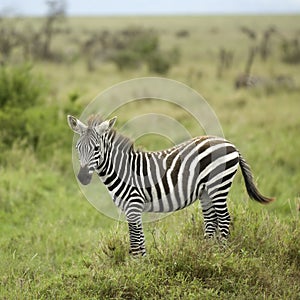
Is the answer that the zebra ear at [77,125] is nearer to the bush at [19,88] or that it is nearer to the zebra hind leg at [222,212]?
the zebra hind leg at [222,212]

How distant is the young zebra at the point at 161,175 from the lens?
4.41 metres

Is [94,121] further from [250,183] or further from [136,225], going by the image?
[250,183]

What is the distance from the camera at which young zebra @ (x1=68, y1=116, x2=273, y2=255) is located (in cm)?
441

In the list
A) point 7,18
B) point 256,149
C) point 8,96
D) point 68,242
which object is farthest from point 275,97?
point 7,18

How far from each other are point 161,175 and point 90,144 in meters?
0.77

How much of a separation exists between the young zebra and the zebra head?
12 cm

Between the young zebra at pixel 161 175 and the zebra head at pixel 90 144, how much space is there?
0.39 feet

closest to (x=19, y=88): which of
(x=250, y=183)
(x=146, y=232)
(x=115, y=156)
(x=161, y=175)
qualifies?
(x=146, y=232)

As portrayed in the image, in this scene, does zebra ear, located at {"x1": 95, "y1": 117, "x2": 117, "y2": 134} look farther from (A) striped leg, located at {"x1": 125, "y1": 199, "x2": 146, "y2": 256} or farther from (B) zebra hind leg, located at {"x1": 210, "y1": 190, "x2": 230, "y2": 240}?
(B) zebra hind leg, located at {"x1": 210, "y1": 190, "x2": 230, "y2": 240}

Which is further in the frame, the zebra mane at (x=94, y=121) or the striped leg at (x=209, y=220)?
the striped leg at (x=209, y=220)

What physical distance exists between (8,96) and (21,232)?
15.7 ft

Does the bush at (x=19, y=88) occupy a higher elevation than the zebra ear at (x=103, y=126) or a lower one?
higher

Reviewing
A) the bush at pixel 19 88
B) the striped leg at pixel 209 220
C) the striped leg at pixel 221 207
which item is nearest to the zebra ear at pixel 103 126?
the striped leg at pixel 221 207

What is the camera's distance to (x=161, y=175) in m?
4.49
